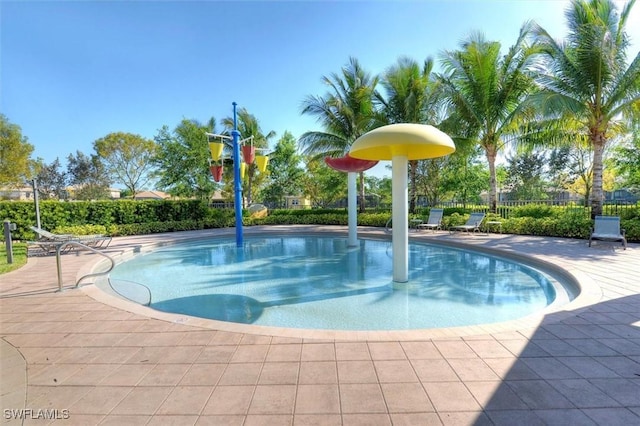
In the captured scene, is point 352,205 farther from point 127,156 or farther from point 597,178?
point 127,156

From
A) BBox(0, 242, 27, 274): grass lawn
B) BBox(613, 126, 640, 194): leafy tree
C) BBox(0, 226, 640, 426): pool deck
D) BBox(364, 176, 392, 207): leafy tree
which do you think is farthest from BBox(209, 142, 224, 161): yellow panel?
BBox(613, 126, 640, 194): leafy tree

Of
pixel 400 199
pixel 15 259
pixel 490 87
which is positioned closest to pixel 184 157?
pixel 15 259

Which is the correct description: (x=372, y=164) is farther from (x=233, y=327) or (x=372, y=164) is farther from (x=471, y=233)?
(x=233, y=327)

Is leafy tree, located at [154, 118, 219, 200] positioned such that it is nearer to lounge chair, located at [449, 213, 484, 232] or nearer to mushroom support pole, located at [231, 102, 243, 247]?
mushroom support pole, located at [231, 102, 243, 247]

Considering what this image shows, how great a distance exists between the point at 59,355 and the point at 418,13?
11860 millimetres

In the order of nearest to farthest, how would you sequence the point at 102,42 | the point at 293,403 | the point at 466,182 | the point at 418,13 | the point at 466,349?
1. the point at 293,403
2. the point at 466,349
3. the point at 418,13
4. the point at 102,42
5. the point at 466,182

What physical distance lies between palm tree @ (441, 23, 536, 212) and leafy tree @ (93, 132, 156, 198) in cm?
3122

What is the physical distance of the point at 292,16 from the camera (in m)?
10.8

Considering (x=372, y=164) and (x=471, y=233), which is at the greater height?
(x=372, y=164)

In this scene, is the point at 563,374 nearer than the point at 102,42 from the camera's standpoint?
Yes

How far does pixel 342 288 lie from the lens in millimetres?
6852

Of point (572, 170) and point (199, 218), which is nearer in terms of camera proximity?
point (199, 218)

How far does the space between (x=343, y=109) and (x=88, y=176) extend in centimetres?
3708

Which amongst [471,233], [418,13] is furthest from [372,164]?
[471,233]
